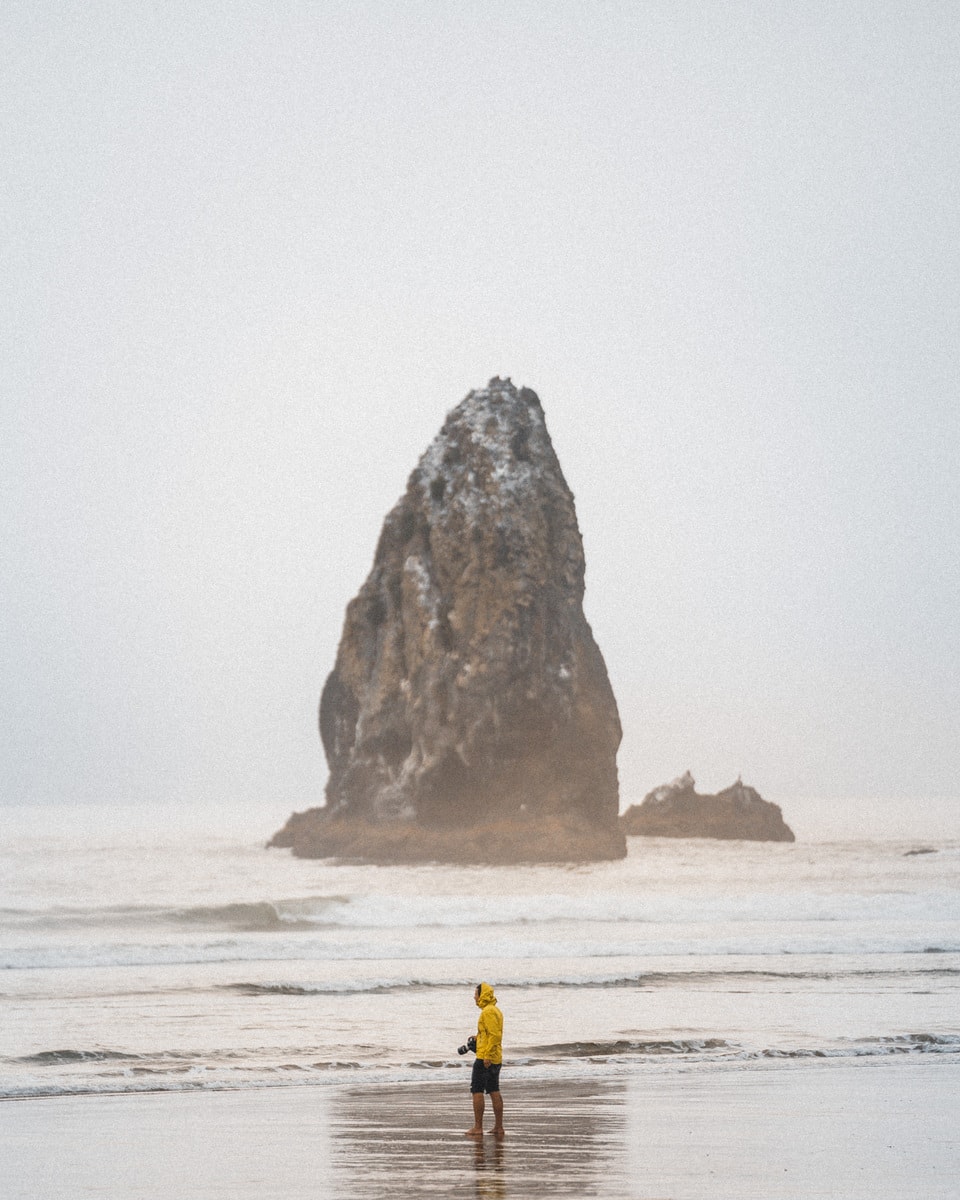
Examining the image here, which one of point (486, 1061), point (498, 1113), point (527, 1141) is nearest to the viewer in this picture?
point (527, 1141)

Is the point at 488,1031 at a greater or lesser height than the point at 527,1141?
greater

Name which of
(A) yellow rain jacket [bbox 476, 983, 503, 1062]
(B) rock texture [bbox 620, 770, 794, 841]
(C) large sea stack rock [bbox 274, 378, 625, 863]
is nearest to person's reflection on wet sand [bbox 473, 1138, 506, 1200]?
(A) yellow rain jacket [bbox 476, 983, 503, 1062]

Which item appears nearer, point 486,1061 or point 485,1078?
point 485,1078

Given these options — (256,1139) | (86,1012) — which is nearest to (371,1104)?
(256,1139)

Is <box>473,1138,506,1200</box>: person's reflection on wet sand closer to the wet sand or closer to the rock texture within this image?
the wet sand

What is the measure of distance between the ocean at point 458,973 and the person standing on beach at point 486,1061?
259 cm

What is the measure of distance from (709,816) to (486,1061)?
66.6 metres

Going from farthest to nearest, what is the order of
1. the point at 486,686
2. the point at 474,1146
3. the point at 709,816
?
1. the point at 709,816
2. the point at 486,686
3. the point at 474,1146

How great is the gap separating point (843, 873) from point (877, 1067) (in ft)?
126

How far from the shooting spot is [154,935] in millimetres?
34031

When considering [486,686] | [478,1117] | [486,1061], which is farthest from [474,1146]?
[486,686]

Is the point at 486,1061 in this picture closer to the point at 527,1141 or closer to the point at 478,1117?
the point at 478,1117

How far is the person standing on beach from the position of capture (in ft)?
38.0

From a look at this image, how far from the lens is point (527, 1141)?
11258 millimetres
